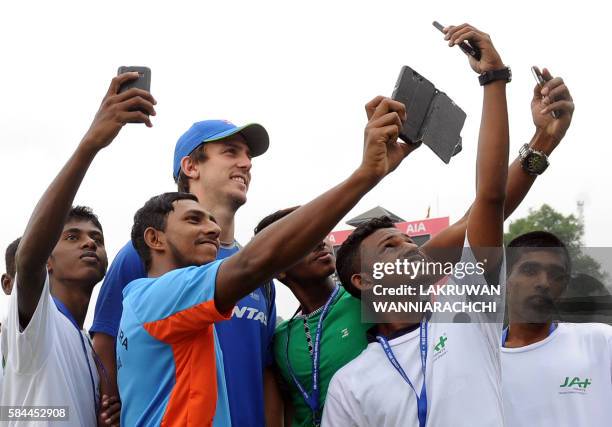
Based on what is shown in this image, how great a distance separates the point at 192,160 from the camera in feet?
14.7

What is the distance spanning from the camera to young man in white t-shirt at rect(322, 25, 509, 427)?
3305 millimetres

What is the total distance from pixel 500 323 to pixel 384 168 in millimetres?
1106

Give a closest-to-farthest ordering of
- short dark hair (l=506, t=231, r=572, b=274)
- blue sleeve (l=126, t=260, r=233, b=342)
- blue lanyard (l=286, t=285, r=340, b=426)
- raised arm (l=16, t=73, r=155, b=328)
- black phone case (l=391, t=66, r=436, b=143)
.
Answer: blue sleeve (l=126, t=260, r=233, b=342)
black phone case (l=391, t=66, r=436, b=143)
raised arm (l=16, t=73, r=155, b=328)
blue lanyard (l=286, t=285, r=340, b=426)
short dark hair (l=506, t=231, r=572, b=274)

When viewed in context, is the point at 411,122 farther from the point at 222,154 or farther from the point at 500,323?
the point at 222,154

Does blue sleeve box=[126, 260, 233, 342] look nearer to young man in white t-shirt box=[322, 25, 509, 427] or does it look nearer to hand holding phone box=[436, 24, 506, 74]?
young man in white t-shirt box=[322, 25, 509, 427]

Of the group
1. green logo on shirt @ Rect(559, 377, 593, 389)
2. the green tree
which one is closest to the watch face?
green logo on shirt @ Rect(559, 377, 593, 389)

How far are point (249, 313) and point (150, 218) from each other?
2.16 feet

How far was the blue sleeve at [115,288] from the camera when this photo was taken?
3883 millimetres

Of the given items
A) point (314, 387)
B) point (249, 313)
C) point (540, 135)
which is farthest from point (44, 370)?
point (540, 135)

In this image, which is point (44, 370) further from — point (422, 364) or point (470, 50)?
point (470, 50)

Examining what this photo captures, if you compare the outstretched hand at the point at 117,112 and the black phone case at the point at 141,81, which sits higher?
the black phone case at the point at 141,81

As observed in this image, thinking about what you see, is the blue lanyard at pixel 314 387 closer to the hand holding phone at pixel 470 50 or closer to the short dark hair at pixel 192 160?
the short dark hair at pixel 192 160

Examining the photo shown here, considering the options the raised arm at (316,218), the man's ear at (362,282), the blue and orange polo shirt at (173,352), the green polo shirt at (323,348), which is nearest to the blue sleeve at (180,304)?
the blue and orange polo shirt at (173,352)

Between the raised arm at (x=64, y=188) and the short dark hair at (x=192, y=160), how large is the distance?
119cm
